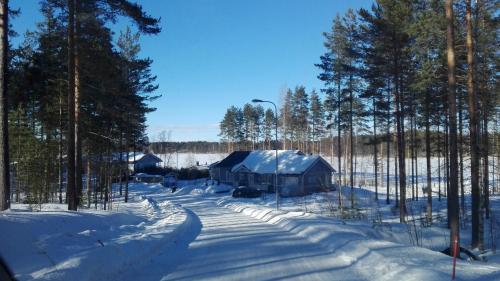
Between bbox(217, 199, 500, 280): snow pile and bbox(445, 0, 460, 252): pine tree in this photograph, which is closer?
bbox(217, 199, 500, 280): snow pile

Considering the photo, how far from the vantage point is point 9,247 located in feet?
27.1

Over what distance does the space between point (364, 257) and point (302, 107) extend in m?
57.7

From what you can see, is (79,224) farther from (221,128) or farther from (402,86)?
(221,128)

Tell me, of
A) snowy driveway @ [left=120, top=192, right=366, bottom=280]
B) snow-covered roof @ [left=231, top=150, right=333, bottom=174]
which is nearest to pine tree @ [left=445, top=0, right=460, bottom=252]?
snowy driveway @ [left=120, top=192, right=366, bottom=280]

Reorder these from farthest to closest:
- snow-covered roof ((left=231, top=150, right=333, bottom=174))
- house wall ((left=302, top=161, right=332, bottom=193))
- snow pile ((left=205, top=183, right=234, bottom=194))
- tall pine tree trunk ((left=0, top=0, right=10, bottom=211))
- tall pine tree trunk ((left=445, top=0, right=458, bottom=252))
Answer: snow pile ((left=205, top=183, right=234, bottom=194)) < house wall ((left=302, top=161, right=332, bottom=193)) < snow-covered roof ((left=231, top=150, right=333, bottom=174)) < tall pine tree trunk ((left=445, top=0, right=458, bottom=252)) < tall pine tree trunk ((left=0, top=0, right=10, bottom=211))

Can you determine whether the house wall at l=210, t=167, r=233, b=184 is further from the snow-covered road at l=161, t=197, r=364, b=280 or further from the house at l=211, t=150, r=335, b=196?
the snow-covered road at l=161, t=197, r=364, b=280

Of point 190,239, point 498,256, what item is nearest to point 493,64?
point 498,256

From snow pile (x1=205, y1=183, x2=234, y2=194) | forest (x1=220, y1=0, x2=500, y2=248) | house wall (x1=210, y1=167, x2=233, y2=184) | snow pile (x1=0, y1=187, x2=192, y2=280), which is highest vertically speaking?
forest (x1=220, y1=0, x2=500, y2=248)

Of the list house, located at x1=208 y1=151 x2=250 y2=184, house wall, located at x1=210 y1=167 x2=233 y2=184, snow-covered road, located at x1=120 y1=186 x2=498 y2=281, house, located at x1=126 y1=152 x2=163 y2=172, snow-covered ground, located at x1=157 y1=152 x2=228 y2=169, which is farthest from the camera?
snow-covered ground, located at x1=157 y1=152 x2=228 y2=169

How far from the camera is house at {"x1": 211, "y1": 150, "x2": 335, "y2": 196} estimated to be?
51.3 metres

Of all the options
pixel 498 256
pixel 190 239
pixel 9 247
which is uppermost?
pixel 9 247

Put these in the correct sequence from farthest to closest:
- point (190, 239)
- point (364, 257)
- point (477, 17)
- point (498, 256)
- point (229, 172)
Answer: point (229, 172) < point (477, 17) < point (498, 256) < point (190, 239) < point (364, 257)

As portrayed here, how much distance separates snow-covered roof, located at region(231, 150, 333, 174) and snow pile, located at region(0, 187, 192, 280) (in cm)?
3780

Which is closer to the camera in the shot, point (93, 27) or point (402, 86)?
point (93, 27)
